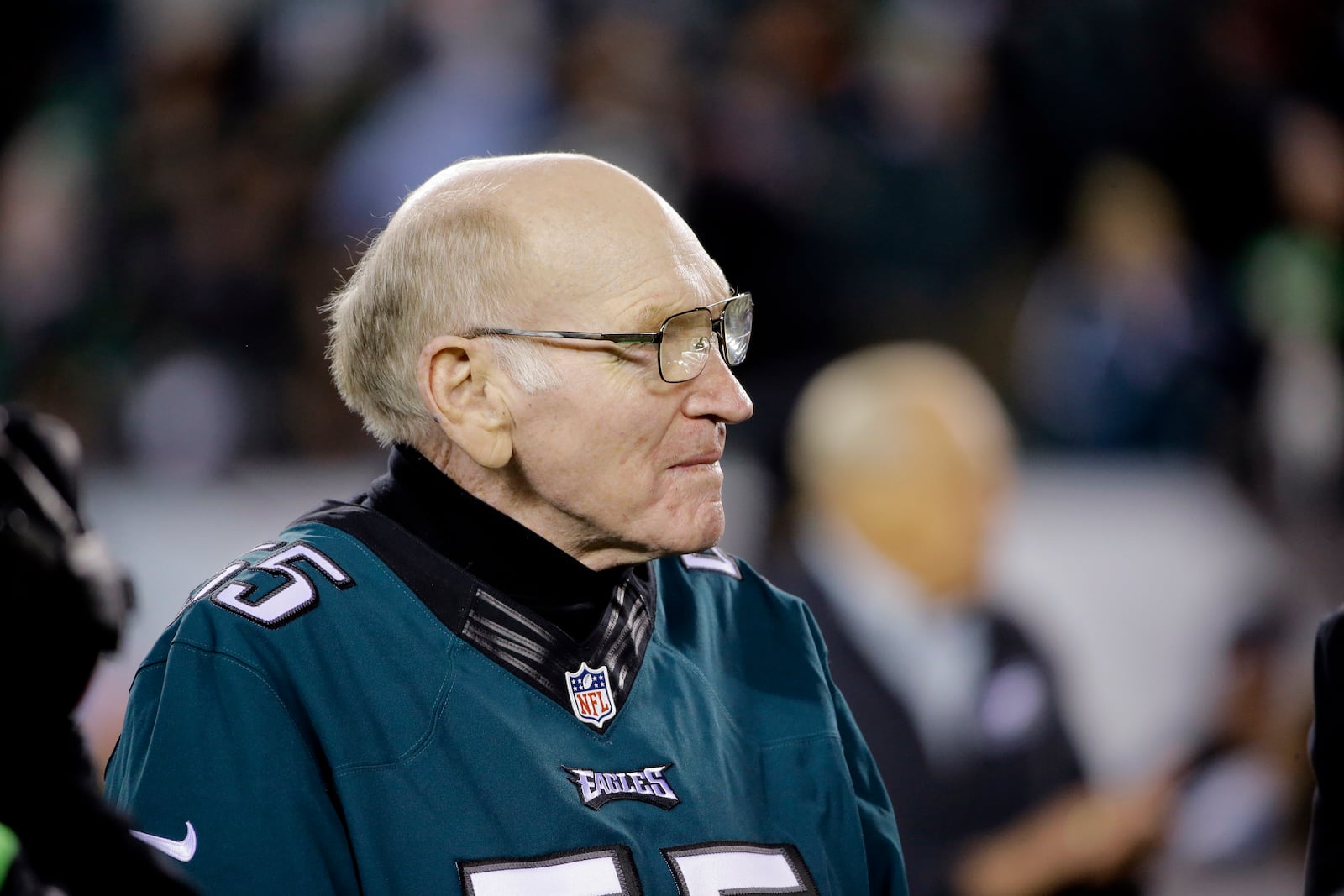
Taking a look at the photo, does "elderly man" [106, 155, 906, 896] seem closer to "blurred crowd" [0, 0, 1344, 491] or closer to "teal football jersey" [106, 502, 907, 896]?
"teal football jersey" [106, 502, 907, 896]

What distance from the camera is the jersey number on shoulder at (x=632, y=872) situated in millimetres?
1678

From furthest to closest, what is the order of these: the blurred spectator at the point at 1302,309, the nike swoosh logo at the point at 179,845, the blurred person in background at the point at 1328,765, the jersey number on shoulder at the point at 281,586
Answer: the blurred spectator at the point at 1302,309 < the blurred person in background at the point at 1328,765 < the jersey number on shoulder at the point at 281,586 < the nike swoosh logo at the point at 179,845

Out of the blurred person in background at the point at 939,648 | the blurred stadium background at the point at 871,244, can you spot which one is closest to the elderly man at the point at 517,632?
the blurred person in background at the point at 939,648

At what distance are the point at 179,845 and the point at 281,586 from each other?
0.30m

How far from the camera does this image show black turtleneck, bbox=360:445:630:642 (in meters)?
1.87

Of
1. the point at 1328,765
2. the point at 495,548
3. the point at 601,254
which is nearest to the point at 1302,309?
the point at 1328,765

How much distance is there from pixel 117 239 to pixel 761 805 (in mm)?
4598

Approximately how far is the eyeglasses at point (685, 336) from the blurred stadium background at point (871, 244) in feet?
8.77

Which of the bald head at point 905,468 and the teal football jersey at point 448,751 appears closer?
the teal football jersey at point 448,751

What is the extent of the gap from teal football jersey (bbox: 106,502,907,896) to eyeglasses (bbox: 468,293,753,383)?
29 centimetres

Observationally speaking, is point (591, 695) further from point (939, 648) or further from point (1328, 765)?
point (939, 648)

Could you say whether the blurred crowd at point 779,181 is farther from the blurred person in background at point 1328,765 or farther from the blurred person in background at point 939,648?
the blurred person in background at point 1328,765

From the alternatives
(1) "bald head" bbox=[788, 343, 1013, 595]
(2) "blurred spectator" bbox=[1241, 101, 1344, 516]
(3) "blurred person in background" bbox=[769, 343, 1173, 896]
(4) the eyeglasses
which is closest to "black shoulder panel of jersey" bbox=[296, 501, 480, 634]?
(4) the eyeglasses

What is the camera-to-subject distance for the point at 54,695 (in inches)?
46.2
